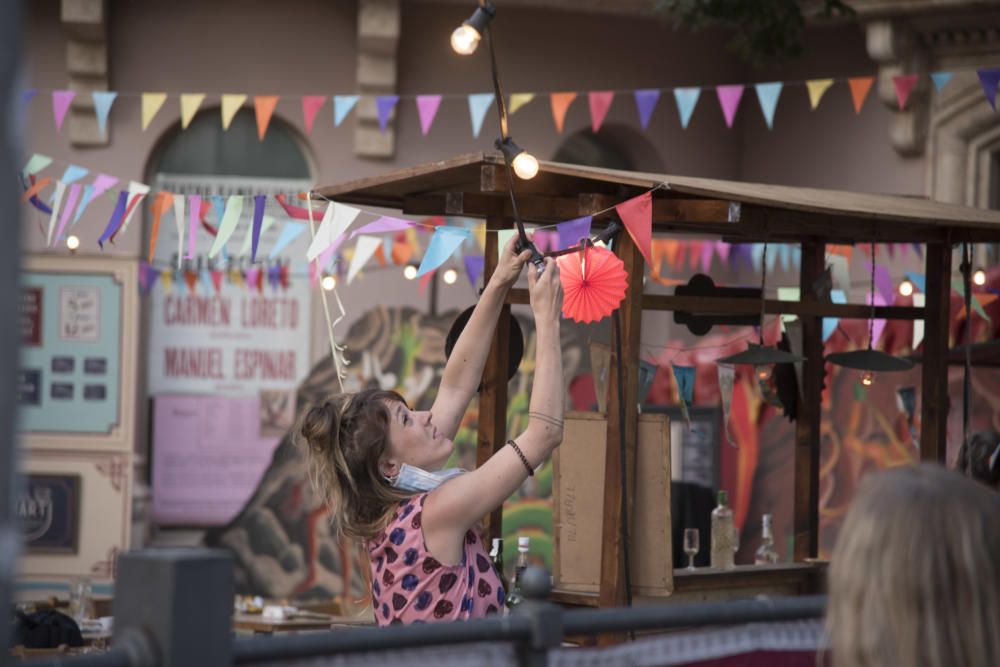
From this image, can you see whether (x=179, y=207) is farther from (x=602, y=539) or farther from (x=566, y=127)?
(x=566, y=127)

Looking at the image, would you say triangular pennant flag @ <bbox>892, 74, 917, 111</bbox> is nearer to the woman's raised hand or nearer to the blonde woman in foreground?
the woman's raised hand

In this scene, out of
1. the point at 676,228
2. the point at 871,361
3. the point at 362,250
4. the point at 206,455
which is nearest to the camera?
the point at 676,228

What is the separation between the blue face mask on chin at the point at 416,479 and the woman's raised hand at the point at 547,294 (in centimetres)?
45

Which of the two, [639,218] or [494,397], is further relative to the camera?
[494,397]

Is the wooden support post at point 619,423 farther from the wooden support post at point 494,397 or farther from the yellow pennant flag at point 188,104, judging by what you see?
the yellow pennant flag at point 188,104

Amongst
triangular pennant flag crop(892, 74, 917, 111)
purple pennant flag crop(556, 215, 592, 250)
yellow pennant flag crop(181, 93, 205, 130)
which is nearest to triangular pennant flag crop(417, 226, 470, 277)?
purple pennant flag crop(556, 215, 592, 250)

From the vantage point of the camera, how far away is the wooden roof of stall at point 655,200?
4.22 meters

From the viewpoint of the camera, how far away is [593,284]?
3975 millimetres

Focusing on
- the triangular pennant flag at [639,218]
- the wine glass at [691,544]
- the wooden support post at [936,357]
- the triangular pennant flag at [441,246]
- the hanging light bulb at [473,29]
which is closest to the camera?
the hanging light bulb at [473,29]

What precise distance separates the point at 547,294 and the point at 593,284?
731mm

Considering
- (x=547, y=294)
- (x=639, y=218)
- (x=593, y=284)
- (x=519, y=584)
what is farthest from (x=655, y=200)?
(x=519, y=584)

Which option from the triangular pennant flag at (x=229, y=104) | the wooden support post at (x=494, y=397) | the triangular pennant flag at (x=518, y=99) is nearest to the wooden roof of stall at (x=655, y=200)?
the wooden support post at (x=494, y=397)

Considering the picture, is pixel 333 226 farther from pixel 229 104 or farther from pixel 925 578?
pixel 925 578

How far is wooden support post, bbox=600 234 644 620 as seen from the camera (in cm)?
435
